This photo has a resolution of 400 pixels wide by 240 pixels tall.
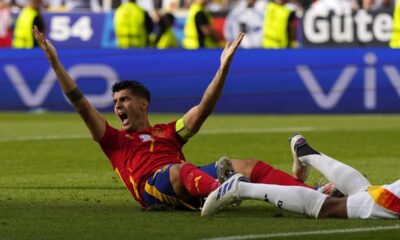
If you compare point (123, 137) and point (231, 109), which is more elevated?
point (123, 137)

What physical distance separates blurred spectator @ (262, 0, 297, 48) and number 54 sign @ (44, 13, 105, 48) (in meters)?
5.51

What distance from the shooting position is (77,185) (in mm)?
12766

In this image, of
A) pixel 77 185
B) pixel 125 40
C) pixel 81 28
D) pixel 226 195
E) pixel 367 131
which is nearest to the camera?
pixel 226 195

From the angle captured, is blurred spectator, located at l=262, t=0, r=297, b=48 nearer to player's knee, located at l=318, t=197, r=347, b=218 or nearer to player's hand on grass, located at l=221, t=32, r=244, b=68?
player's hand on grass, located at l=221, t=32, r=244, b=68

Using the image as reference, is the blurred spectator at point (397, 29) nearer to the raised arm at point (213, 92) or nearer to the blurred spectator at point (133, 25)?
the blurred spectator at point (133, 25)

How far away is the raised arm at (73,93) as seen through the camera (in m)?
9.83

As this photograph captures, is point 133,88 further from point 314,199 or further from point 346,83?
point 346,83

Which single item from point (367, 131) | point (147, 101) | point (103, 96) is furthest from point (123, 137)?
point (103, 96)

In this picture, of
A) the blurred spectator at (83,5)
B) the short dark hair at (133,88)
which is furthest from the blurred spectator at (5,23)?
the short dark hair at (133,88)

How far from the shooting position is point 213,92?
399 inches

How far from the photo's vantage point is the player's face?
1030cm

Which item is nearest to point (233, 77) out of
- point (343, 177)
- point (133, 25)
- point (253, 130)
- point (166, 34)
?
point (253, 130)

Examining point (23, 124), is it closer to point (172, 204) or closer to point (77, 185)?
point (77, 185)

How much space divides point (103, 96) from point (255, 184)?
1402 cm
